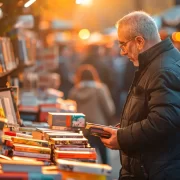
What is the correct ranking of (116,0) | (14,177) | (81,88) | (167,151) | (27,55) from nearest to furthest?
1. (14,177)
2. (167,151)
3. (27,55)
4. (81,88)
5. (116,0)

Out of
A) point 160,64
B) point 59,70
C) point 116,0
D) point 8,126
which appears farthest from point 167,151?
point 116,0

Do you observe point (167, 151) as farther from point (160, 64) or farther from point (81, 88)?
point (81, 88)

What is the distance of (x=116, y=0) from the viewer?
2486 centimetres

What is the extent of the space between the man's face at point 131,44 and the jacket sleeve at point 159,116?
31cm

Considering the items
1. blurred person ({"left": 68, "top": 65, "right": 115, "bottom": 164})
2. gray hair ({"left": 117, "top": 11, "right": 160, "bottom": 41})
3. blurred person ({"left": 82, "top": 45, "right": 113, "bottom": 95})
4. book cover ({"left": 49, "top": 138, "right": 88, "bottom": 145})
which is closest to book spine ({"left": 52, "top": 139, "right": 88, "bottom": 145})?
book cover ({"left": 49, "top": 138, "right": 88, "bottom": 145})

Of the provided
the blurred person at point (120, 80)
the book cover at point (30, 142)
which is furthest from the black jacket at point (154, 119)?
the blurred person at point (120, 80)

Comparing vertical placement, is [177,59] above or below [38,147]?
above

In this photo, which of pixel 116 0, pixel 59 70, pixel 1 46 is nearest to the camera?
pixel 1 46

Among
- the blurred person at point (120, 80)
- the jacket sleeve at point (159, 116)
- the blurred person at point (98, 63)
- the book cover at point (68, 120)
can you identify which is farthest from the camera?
the blurred person at point (120, 80)

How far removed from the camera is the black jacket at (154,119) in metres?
4.09

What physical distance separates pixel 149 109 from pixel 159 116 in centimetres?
16

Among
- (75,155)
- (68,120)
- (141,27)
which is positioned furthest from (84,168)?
(141,27)

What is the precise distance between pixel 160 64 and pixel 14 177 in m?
1.56

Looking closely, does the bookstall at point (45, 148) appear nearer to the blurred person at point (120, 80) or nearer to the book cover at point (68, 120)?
the book cover at point (68, 120)
